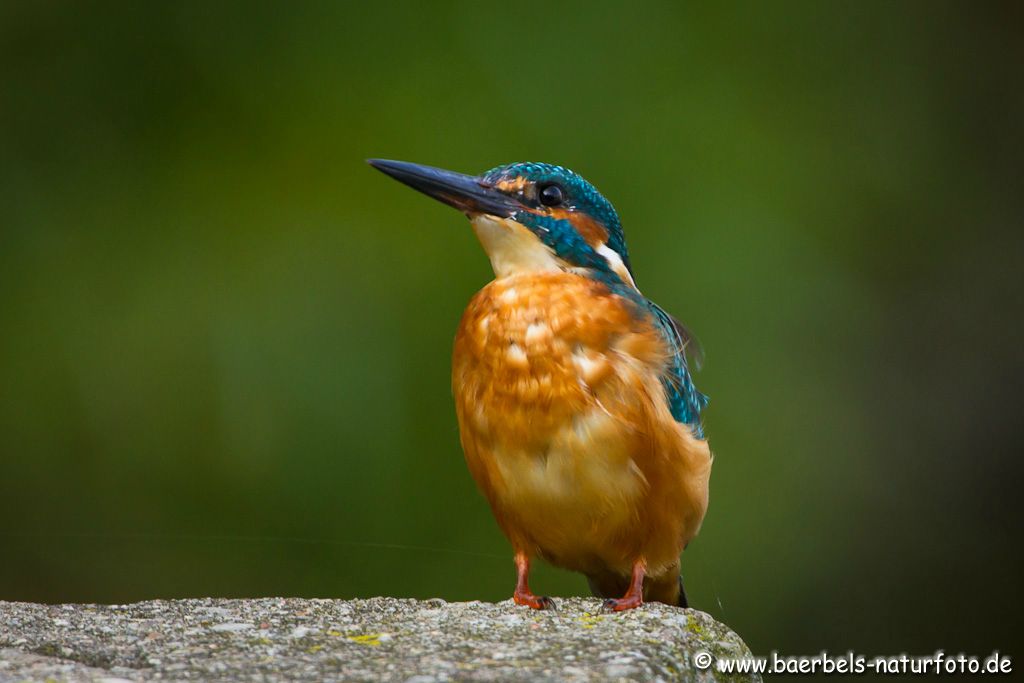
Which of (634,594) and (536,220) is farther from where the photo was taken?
(536,220)

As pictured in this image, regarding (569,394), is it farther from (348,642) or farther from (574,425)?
(348,642)

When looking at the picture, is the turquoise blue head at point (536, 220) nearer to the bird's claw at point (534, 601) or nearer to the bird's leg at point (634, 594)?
the bird's leg at point (634, 594)

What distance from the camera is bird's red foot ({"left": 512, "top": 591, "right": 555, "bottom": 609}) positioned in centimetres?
348

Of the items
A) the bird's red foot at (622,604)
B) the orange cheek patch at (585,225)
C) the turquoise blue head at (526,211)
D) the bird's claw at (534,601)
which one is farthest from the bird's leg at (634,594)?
the orange cheek patch at (585,225)

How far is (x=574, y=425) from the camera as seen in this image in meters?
3.42

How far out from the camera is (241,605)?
10.9 feet

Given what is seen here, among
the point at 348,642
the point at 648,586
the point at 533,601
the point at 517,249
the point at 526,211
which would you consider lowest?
the point at 348,642

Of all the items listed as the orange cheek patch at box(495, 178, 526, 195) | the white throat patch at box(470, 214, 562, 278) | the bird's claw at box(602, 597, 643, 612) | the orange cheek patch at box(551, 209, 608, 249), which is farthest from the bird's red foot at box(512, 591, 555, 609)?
the orange cheek patch at box(495, 178, 526, 195)

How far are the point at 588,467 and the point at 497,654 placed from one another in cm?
83

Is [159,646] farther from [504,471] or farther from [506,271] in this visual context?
[506,271]

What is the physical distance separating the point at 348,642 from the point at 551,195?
152cm

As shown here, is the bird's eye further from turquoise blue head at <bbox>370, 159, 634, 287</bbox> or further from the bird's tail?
the bird's tail

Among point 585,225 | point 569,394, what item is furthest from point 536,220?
point 569,394

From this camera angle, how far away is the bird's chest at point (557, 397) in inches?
135
